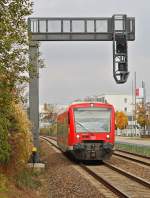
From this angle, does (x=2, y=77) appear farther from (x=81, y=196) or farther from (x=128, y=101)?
(x=128, y=101)

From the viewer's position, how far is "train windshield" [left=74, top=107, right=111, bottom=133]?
28922 mm

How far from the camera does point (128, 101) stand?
180 m

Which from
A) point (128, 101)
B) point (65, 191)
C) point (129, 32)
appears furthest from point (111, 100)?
point (65, 191)

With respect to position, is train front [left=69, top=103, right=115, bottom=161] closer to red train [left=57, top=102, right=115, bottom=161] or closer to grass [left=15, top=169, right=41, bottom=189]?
red train [left=57, top=102, right=115, bottom=161]

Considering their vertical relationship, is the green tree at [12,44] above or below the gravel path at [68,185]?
above

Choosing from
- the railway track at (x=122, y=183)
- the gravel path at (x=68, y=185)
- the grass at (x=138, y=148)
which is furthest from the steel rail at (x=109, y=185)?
the grass at (x=138, y=148)

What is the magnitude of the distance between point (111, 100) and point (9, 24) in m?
161

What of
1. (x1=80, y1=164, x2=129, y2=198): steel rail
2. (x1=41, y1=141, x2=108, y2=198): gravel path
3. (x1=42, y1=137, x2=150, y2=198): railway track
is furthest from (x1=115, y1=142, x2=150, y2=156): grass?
(x1=80, y1=164, x2=129, y2=198): steel rail

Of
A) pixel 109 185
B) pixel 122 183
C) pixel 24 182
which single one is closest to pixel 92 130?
pixel 122 183

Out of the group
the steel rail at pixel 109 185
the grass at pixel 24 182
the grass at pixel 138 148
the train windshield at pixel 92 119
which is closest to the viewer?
the steel rail at pixel 109 185

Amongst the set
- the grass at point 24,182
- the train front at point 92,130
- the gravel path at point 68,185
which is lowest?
the gravel path at point 68,185

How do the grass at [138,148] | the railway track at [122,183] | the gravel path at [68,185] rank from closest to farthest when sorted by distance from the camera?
1. the railway track at [122,183]
2. the gravel path at [68,185]
3. the grass at [138,148]

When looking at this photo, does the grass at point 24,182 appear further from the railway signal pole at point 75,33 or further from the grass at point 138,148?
the grass at point 138,148

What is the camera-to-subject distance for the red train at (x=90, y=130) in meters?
28.5
